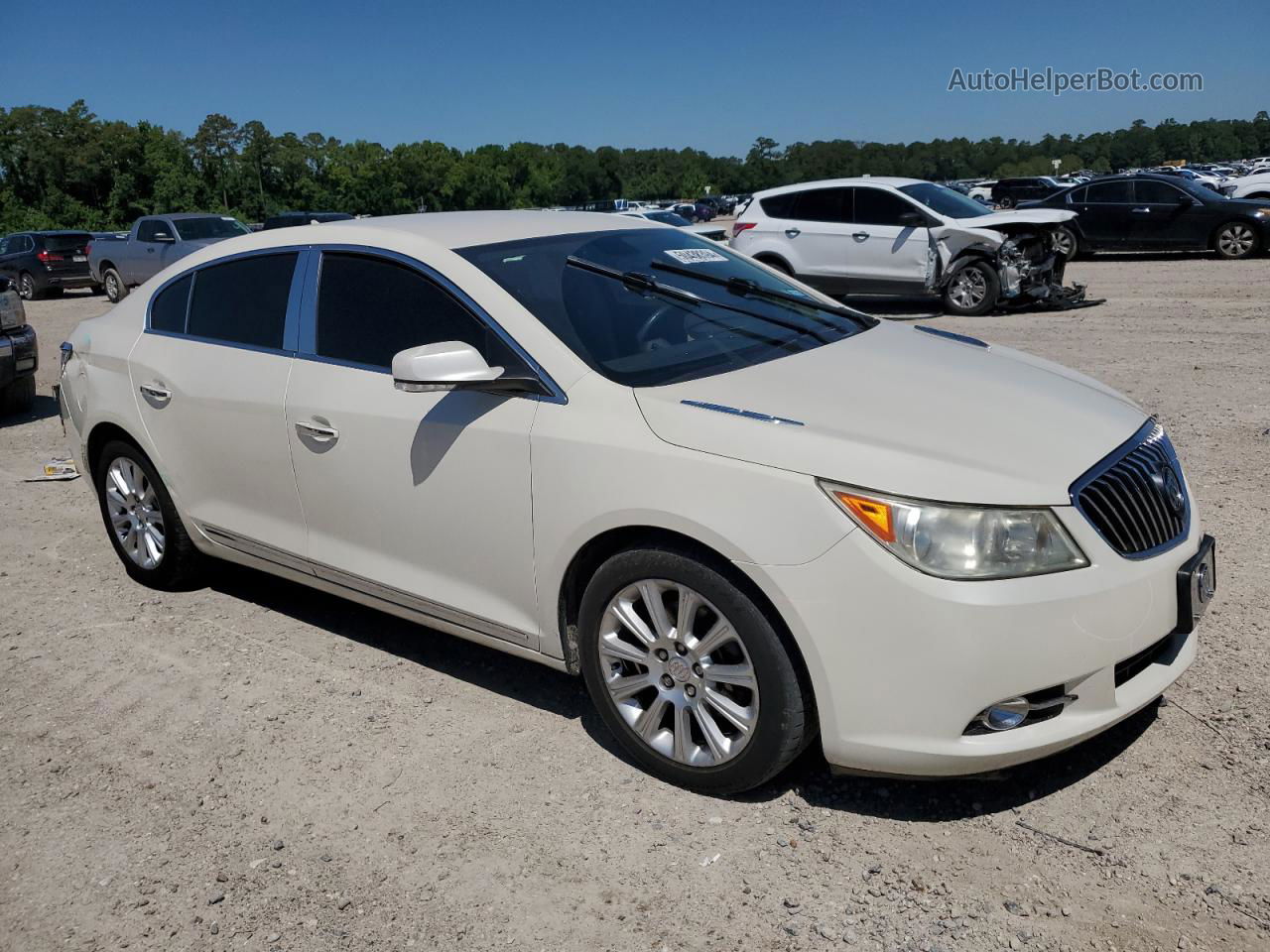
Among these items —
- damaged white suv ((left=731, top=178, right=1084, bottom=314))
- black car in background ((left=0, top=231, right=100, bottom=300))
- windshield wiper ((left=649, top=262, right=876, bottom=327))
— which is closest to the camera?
windshield wiper ((left=649, top=262, right=876, bottom=327))

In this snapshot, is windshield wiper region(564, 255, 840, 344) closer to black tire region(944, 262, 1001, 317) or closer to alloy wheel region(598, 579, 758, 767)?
alloy wheel region(598, 579, 758, 767)

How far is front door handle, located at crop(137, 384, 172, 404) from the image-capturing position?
463 cm

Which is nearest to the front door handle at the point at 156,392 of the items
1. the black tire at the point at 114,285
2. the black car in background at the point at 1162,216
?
the black car in background at the point at 1162,216

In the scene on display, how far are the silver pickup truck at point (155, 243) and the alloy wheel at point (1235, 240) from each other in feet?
57.2

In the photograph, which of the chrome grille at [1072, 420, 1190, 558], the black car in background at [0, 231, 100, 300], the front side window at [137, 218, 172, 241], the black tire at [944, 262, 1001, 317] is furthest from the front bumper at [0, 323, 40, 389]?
the black car in background at [0, 231, 100, 300]

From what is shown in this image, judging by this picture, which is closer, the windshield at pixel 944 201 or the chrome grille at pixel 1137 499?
the chrome grille at pixel 1137 499

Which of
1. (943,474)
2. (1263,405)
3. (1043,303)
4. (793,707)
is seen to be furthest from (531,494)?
(1043,303)

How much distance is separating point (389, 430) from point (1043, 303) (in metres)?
11.7

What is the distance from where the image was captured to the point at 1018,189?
4356 centimetres

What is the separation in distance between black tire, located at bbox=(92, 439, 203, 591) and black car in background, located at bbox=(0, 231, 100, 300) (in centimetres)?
2030

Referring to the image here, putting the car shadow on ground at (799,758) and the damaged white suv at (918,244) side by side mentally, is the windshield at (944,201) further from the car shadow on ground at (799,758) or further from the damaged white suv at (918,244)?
the car shadow on ground at (799,758)

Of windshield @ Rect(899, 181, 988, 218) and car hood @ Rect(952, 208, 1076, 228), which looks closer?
car hood @ Rect(952, 208, 1076, 228)

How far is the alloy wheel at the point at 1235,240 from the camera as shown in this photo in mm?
17812

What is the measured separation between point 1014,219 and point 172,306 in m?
10.8
